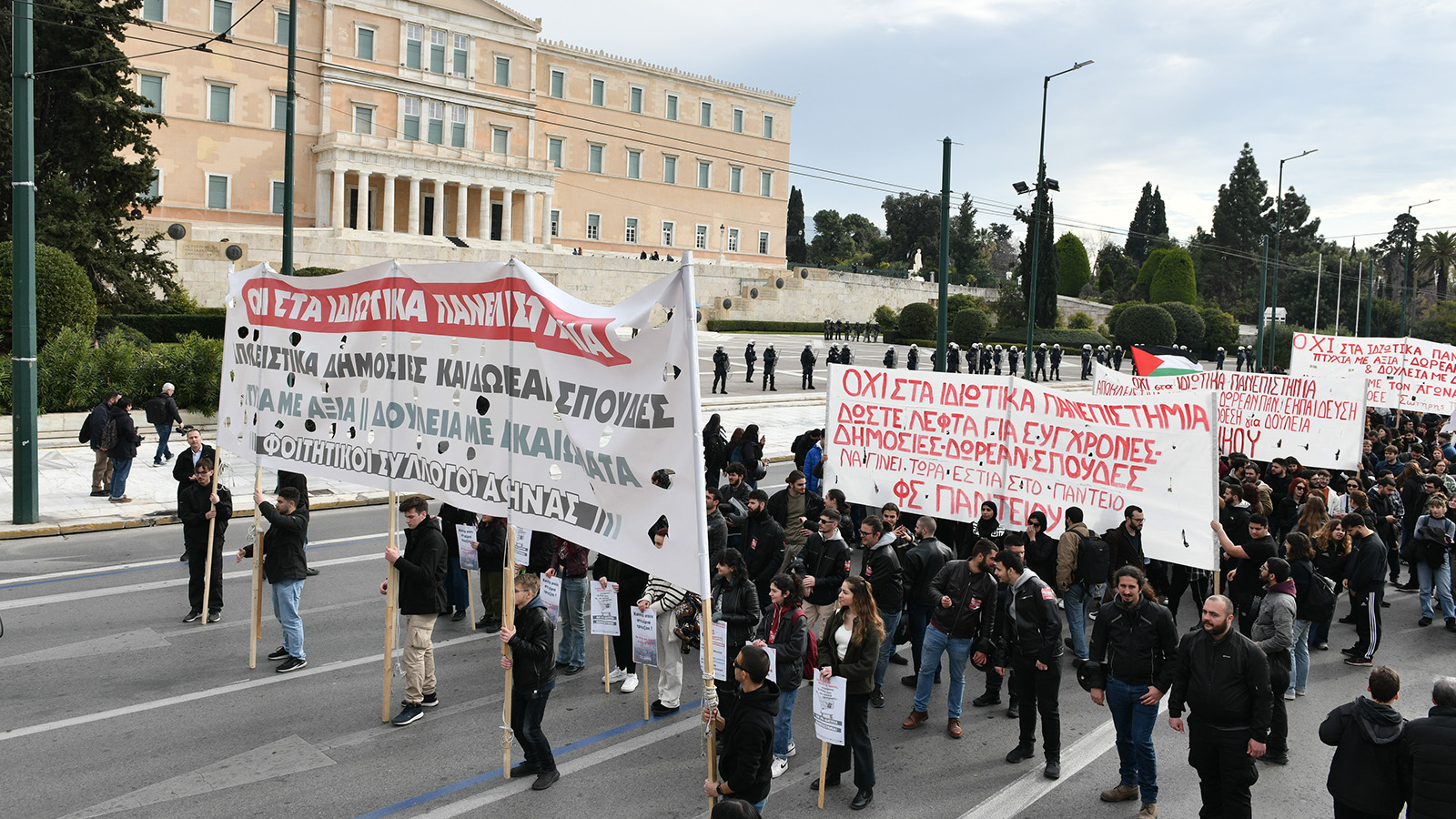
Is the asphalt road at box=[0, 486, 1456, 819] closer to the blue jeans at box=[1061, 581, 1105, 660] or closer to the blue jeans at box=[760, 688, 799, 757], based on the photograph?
the blue jeans at box=[760, 688, 799, 757]

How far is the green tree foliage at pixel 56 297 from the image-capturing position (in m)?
21.0

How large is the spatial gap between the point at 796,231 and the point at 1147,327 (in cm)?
5369

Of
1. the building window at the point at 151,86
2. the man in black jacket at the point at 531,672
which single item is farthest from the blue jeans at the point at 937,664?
the building window at the point at 151,86

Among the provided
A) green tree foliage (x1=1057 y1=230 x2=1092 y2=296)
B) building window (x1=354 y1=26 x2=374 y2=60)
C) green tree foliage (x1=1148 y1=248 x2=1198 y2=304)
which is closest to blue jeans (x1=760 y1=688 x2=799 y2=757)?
building window (x1=354 y1=26 x2=374 y2=60)

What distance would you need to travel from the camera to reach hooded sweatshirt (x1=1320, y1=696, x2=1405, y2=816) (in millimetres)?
5281

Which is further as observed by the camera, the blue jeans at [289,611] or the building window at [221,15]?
the building window at [221,15]

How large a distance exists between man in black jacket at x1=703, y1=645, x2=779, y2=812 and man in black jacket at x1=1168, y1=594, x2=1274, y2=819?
8.03 feet

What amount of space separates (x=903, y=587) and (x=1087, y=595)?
6.26 feet

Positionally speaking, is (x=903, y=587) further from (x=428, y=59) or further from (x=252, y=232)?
(x=428, y=59)

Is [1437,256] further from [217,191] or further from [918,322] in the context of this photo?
[217,191]

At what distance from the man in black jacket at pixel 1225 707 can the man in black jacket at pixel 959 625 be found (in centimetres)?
168

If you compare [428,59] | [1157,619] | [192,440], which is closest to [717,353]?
[192,440]

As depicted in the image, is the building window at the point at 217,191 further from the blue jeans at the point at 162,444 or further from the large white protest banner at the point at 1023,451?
the large white protest banner at the point at 1023,451

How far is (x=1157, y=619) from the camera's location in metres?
6.45
